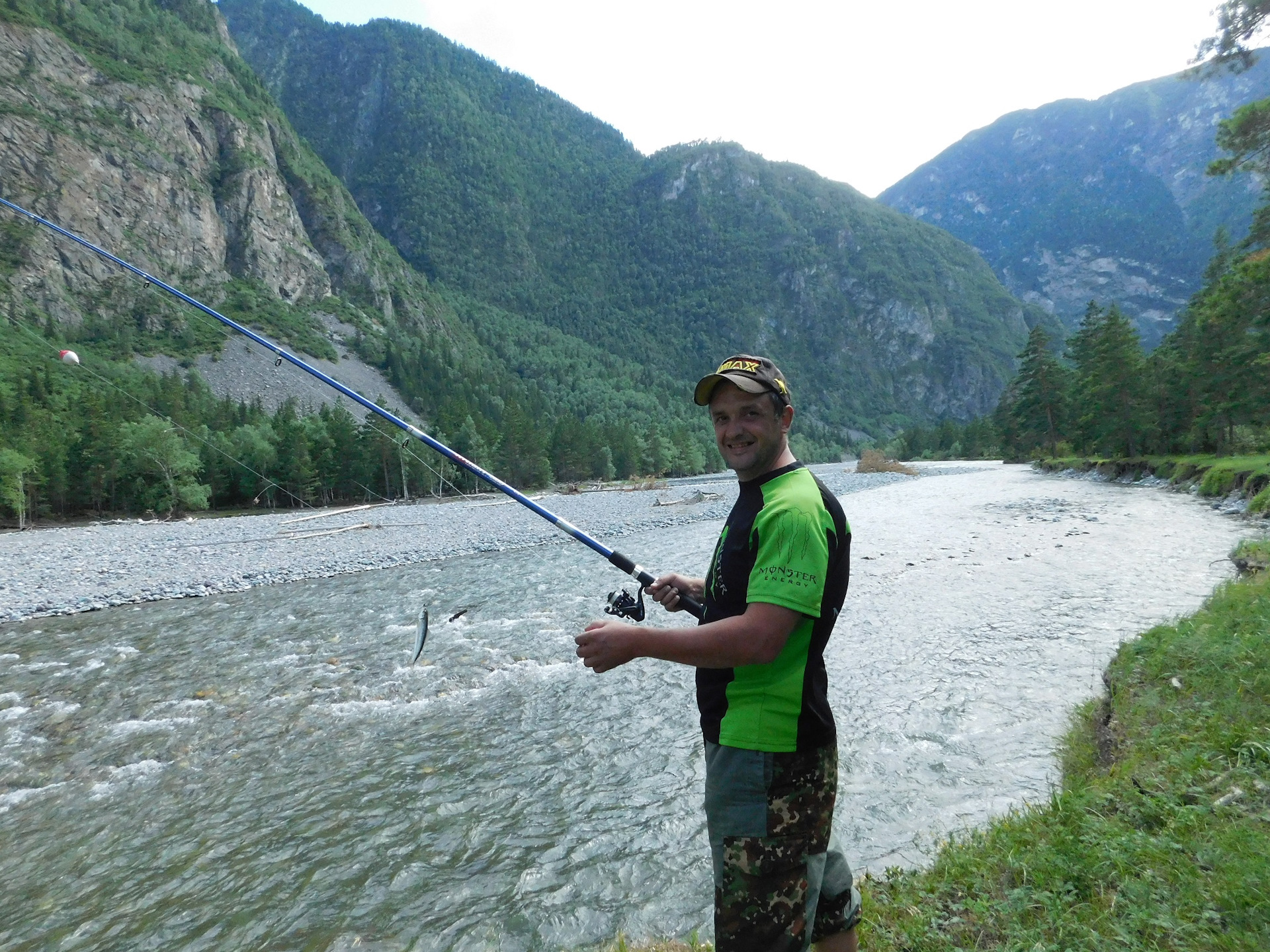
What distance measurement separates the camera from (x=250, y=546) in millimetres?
28438

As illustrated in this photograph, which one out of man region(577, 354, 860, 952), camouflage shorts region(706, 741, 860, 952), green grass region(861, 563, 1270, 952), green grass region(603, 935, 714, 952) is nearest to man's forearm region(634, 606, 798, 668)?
man region(577, 354, 860, 952)

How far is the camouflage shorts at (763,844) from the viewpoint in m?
2.45

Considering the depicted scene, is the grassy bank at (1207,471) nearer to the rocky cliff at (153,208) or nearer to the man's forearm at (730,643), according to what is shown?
the man's forearm at (730,643)

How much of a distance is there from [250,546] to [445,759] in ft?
84.5

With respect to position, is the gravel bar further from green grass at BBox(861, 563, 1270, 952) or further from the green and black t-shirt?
the green and black t-shirt

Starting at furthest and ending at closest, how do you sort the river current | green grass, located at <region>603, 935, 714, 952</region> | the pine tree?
the pine tree < the river current < green grass, located at <region>603, 935, 714, 952</region>

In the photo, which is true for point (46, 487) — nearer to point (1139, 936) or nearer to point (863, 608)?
point (863, 608)

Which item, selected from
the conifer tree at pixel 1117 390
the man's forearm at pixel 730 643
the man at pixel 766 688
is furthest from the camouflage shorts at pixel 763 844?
the conifer tree at pixel 1117 390

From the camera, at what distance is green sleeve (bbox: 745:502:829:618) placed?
2266mm

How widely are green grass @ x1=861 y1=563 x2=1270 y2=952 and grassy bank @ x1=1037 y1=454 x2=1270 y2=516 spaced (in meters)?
21.1

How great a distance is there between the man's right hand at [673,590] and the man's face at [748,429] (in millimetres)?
890

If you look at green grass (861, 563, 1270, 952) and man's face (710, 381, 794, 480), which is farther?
green grass (861, 563, 1270, 952)

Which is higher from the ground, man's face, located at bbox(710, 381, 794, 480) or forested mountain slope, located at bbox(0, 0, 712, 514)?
forested mountain slope, located at bbox(0, 0, 712, 514)

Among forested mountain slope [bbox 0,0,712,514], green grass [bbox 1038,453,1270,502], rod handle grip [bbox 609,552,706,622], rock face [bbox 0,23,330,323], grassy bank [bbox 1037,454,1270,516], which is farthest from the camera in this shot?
rock face [bbox 0,23,330,323]
